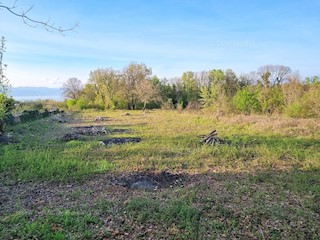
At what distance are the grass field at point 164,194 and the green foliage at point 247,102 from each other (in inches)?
532

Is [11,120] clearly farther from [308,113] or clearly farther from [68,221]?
[308,113]

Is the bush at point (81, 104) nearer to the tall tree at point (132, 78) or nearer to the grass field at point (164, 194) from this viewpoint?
the tall tree at point (132, 78)

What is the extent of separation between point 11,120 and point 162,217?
1426cm

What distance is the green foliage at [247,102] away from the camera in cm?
2183

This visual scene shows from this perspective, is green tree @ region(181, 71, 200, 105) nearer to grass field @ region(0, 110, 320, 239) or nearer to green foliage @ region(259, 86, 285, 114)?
green foliage @ region(259, 86, 285, 114)

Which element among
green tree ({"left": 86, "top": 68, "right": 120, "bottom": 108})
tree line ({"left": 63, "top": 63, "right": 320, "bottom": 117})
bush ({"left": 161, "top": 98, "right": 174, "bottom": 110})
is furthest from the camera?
green tree ({"left": 86, "top": 68, "right": 120, "bottom": 108})

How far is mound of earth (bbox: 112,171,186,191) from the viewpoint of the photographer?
542 centimetres

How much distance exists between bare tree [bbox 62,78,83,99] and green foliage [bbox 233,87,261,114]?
2389cm

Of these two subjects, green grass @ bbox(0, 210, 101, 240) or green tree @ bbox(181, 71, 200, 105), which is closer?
green grass @ bbox(0, 210, 101, 240)

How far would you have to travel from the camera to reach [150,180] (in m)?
5.70

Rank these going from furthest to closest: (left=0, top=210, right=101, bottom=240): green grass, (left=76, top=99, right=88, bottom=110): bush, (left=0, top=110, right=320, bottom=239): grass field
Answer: (left=76, top=99, right=88, bottom=110): bush → (left=0, top=110, right=320, bottom=239): grass field → (left=0, top=210, right=101, bottom=240): green grass

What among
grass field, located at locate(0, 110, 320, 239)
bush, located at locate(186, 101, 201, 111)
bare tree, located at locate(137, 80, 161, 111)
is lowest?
grass field, located at locate(0, 110, 320, 239)

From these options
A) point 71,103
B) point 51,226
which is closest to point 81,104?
point 71,103

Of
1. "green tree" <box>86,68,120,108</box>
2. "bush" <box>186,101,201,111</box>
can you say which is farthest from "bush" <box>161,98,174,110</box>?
"green tree" <box>86,68,120,108</box>
